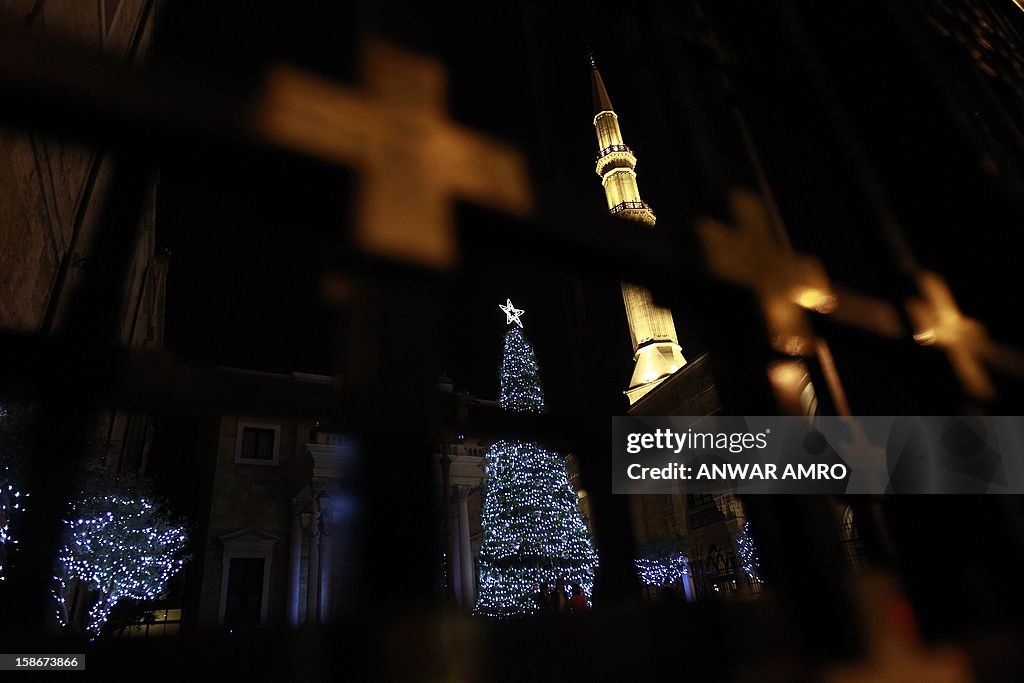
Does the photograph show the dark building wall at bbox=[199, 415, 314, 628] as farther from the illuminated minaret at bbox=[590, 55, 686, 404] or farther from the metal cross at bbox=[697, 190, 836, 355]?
the illuminated minaret at bbox=[590, 55, 686, 404]

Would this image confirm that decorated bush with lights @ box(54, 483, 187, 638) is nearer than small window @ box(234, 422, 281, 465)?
Yes

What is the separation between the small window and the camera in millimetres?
20047

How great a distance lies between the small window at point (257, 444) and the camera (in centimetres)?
2005

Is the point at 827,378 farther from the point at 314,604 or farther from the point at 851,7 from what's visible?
the point at 314,604

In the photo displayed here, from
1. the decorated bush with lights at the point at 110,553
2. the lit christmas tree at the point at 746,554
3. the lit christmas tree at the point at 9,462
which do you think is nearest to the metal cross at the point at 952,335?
the lit christmas tree at the point at 9,462

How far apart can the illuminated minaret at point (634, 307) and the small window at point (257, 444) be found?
1926cm

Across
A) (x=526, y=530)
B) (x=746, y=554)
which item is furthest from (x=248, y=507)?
(x=746, y=554)

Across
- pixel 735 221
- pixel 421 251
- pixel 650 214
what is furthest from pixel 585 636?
pixel 650 214

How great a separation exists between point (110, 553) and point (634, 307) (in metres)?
28.0

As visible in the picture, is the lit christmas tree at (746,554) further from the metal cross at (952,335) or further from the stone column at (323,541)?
the metal cross at (952,335)

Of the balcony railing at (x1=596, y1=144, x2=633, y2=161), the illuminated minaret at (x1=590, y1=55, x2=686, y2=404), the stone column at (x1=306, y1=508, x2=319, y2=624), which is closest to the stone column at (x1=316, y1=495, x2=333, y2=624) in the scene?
the stone column at (x1=306, y1=508, x2=319, y2=624)

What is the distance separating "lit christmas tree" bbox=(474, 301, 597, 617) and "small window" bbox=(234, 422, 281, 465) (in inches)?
386

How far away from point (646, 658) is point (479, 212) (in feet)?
2.82

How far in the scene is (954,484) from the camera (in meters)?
1.58
